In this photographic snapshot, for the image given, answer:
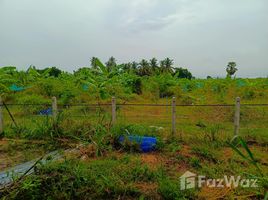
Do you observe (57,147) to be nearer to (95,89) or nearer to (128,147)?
(128,147)

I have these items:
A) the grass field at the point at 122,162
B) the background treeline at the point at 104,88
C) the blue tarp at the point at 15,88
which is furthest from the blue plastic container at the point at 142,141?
the blue tarp at the point at 15,88

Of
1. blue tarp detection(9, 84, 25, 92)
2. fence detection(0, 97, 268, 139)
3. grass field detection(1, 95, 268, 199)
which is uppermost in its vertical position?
blue tarp detection(9, 84, 25, 92)

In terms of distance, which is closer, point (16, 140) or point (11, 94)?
point (16, 140)

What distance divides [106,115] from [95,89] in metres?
6.25

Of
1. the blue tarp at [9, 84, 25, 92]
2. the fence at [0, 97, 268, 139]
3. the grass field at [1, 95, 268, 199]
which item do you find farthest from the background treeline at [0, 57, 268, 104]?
the grass field at [1, 95, 268, 199]

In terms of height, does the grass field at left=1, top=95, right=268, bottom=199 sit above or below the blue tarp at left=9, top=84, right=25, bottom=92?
below

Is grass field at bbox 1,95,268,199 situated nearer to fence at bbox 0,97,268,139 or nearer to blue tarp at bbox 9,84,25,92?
fence at bbox 0,97,268,139

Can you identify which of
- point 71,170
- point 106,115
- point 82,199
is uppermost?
point 106,115

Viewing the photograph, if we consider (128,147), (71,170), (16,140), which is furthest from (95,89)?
(71,170)

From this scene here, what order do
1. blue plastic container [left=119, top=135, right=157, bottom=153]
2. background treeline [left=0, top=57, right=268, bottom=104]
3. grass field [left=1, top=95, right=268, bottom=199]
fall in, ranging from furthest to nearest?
background treeline [left=0, top=57, right=268, bottom=104] → blue plastic container [left=119, top=135, right=157, bottom=153] → grass field [left=1, top=95, right=268, bottom=199]

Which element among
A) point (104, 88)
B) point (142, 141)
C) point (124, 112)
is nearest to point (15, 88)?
point (104, 88)

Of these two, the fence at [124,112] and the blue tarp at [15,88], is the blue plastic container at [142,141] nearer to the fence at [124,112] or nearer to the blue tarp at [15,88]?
the fence at [124,112]

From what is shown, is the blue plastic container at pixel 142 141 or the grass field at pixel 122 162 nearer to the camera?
the grass field at pixel 122 162

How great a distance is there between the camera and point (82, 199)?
3879mm
